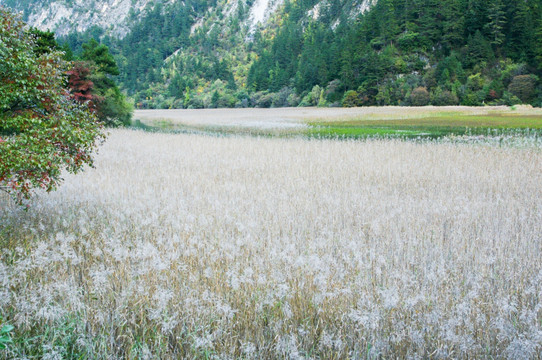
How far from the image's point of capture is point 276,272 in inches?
192

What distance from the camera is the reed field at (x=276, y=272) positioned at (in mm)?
3715

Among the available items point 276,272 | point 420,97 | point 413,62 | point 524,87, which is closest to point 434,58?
point 413,62

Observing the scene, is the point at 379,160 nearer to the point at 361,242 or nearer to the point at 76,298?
the point at 361,242

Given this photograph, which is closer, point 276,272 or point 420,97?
point 276,272

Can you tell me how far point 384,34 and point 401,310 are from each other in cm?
8395

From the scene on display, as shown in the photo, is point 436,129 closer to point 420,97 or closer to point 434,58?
point 420,97

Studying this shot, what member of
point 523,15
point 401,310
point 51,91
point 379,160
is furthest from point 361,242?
point 523,15

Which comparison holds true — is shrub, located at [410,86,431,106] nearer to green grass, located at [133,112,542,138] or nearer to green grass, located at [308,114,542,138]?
green grass, located at [133,112,542,138]

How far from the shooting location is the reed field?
3.71m

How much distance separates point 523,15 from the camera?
6400 centimetres

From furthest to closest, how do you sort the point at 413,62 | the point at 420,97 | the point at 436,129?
1. the point at 413,62
2. the point at 420,97
3. the point at 436,129

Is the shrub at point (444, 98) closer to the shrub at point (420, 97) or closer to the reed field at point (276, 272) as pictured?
the shrub at point (420, 97)

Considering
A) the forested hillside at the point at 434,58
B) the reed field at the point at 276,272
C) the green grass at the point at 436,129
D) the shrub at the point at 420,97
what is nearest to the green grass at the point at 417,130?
the green grass at the point at 436,129

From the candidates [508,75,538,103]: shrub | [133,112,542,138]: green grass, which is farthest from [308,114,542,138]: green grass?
[508,75,538,103]: shrub
